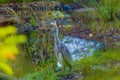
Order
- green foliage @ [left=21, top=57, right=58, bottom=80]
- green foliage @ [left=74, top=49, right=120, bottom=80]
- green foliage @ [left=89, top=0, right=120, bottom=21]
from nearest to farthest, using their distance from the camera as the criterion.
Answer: green foliage @ [left=21, top=57, right=58, bottom=80]
green foliage @ [left=74, top=49, right=120, bottom=80]
green foliage @ [left=89, top=0, right=120, bottom=21]

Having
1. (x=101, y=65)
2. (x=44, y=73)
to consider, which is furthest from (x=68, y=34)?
(x=44, y=73)

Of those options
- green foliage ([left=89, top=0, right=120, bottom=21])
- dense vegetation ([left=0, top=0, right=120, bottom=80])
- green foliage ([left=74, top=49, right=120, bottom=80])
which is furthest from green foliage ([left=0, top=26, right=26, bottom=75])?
green foliage ([left=89, top=0, right=120, bottom=21])

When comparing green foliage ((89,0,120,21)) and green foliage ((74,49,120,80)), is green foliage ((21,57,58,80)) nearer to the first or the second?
green foliage ((74,49,120,80))

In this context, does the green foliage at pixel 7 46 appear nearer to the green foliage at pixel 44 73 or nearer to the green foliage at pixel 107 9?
the green foliage at pixel 44 73

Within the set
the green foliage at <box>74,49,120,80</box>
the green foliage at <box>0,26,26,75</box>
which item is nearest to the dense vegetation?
the green foliage at <box>74,49,120,80</box>

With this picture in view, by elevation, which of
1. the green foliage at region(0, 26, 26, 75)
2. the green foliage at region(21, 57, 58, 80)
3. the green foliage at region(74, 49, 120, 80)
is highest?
the green foliage at region(0, 26, 26, 75)

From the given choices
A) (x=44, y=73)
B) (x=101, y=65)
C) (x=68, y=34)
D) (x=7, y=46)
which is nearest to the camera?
(x=7, y=46)

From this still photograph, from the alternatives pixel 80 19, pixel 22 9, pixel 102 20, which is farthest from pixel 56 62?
pixel 22 9

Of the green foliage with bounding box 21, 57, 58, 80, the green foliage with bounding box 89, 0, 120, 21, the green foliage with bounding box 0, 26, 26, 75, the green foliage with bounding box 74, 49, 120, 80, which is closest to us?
the green foliage with bounding box 0, 26, 26, 75

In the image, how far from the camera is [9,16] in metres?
9.12

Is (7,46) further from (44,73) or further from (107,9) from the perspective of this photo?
(107,9)

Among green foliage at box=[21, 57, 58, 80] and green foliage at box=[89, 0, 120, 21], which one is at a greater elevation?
green foliage at box=[89, 0, 120, 21]

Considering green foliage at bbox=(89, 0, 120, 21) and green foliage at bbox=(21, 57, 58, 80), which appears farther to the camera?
green foliage at bbox=(89, 0, 120, 21)

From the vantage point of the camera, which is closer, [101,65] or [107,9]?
[101,65]
